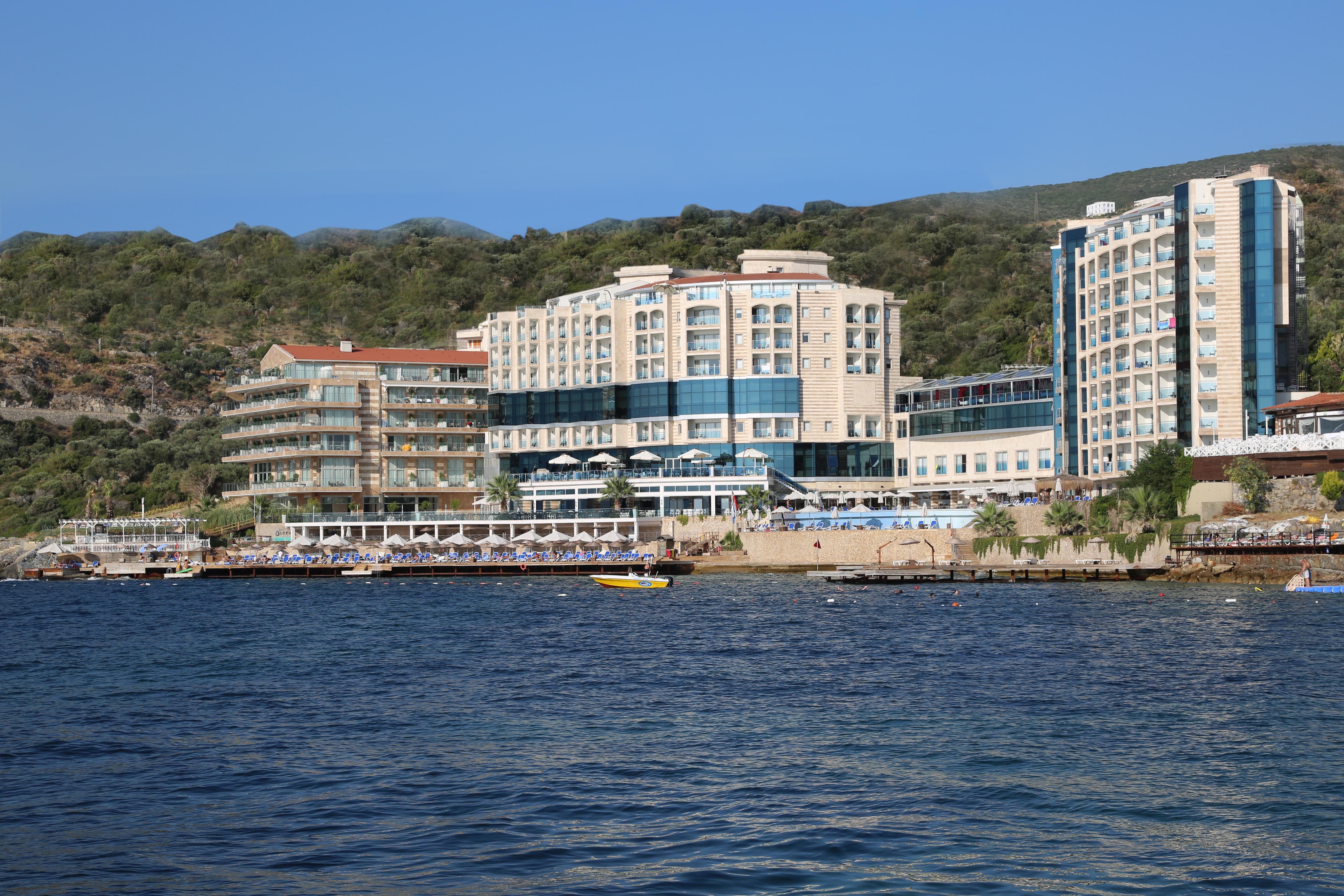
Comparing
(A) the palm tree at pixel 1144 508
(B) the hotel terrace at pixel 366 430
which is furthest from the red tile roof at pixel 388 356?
(A) the palm tree at pixel 1144 508

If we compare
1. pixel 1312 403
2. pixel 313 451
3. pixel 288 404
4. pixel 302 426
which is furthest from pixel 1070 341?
pixel 288 404

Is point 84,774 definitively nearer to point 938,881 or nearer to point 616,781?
point 616,781

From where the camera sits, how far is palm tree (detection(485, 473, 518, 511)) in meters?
134

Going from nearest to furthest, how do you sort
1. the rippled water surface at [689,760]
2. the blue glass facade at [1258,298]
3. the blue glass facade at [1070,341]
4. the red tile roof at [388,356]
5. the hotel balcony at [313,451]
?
the rippled water surface at [689,760]
the blue glass facade at [1258,298]
the blue glass facade at [1070,341]
the hotel balcony at [313,451]
the red tile roof at [388,356]

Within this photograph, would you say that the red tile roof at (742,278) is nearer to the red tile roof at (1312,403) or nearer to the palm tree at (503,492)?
the palm tree at (503,492)

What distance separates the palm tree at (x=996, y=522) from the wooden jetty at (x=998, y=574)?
5.32 meters

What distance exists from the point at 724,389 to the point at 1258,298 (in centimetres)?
4863

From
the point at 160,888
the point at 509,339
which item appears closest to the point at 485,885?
the point at 160,888

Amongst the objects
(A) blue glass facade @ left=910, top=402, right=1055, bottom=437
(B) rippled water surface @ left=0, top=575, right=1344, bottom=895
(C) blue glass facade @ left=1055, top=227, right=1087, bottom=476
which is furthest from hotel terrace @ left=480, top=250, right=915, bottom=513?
(B) rippled water surface @ left=0, top=575, right=1344, bottom=895

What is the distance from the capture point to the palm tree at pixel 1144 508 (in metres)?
93.7

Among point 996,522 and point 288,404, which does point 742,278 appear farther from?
point 288,404

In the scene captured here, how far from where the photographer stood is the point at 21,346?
193 meters

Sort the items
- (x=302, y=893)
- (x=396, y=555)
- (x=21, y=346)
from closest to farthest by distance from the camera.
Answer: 1. (x=302, y=893)
2. (x=396, y=555)
3. (x=21, y=346)

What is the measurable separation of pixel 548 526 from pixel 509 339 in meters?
26.6
